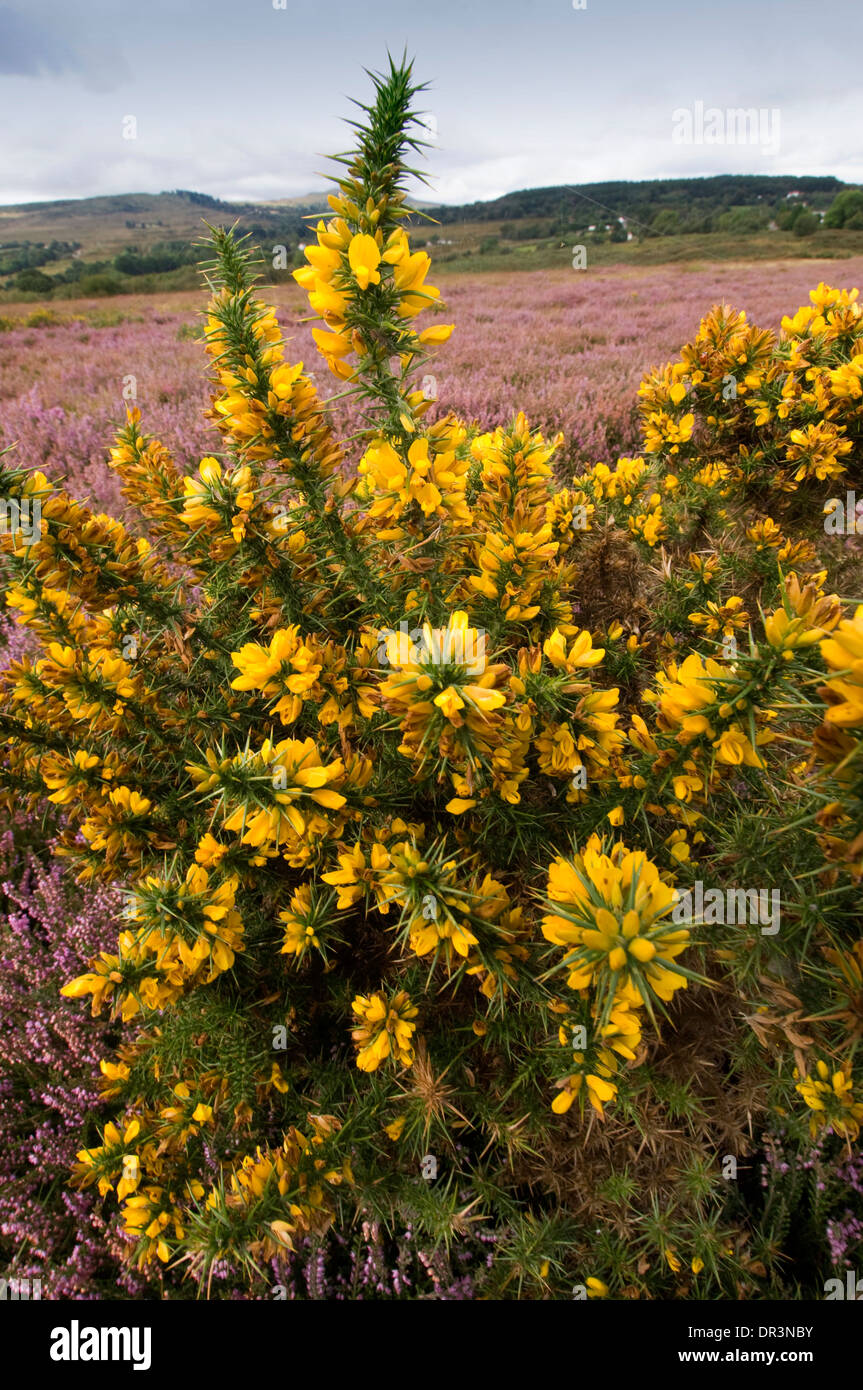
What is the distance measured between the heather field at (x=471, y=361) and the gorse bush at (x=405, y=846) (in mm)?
460

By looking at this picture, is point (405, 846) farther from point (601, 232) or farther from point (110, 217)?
point (110, 217)

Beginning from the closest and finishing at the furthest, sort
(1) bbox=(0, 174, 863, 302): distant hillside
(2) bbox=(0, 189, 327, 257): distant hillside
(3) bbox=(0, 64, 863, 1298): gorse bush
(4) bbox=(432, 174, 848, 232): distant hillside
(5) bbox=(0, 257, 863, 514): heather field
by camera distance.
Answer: (3) bbox=(0, 64, 863, 1298): gorse bush, (5) bbox=(0, 257, 863, 514): heather field, (1) bbox=(0, 174, 863, 302): distant hillside, (4) bbox=(432, 174, 848, 232): distant hillside, (2) bbox=(0, 189, 327, 257): distant hillside

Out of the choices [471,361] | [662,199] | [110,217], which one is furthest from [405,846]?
[110,217]

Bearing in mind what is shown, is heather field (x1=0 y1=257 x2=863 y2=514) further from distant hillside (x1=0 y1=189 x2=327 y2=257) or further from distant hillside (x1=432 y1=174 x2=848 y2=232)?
distant hillside (x1=0 y1=189 x2=327 y2=257)

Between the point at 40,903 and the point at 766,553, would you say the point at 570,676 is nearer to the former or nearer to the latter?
the point at 766,553

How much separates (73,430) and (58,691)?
220 inches

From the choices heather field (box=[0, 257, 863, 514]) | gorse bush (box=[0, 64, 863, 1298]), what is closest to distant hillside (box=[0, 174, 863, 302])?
heather field (box=[0, 257, 863, 514])

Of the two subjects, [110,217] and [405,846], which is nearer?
[405,846]

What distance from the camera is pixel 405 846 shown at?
50.3 inches

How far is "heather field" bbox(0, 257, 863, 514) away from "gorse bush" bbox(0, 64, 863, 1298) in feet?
1.51

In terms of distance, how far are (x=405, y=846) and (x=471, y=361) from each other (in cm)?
780

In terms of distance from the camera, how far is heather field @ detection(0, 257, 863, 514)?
5457 millimetres

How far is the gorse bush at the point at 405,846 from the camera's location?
118 centimetres
